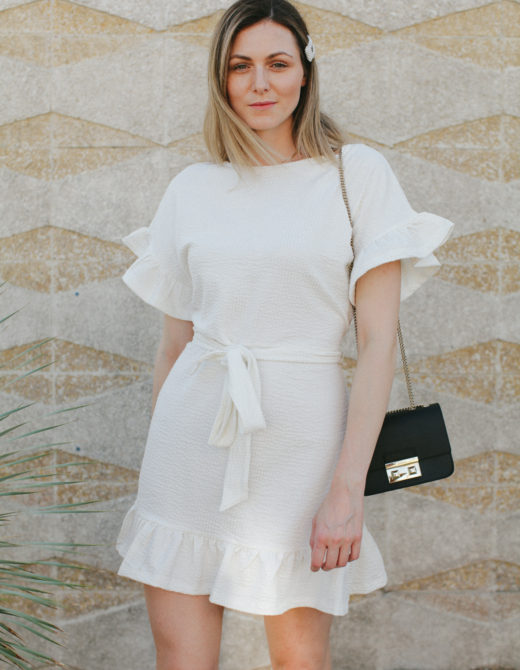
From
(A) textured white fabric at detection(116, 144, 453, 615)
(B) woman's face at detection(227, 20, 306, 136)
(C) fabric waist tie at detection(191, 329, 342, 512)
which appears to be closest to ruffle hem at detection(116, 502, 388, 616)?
(A) textured white fabric at detection(116, 144, 453, 615)

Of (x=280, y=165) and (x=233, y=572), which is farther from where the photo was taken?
(x=280, y=165)

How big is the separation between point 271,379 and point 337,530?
1.19 feet

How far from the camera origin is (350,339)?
2.78m

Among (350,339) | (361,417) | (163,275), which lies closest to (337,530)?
(361,417)

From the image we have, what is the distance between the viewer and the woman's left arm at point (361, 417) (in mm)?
1583

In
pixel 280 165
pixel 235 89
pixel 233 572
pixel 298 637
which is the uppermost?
pixel 235 89

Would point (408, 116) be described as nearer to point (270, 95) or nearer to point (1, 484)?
point (270, 95)

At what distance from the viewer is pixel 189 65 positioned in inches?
108

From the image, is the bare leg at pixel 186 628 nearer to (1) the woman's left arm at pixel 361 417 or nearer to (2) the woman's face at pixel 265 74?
(1) the woman's left arm at pixel 361 417

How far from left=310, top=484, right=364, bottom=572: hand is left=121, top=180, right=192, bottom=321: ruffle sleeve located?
27.7 inches

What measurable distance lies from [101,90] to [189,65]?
0.32m

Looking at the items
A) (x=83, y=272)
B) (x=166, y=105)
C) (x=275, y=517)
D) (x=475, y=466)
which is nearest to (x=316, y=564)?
(x=275, y=517)

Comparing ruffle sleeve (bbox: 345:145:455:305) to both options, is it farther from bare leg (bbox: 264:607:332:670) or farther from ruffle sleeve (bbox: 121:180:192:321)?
bare leg (bbox: 264:607:332:670)

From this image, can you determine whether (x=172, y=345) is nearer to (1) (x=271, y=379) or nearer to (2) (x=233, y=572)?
(1) (x=271, y=379)
